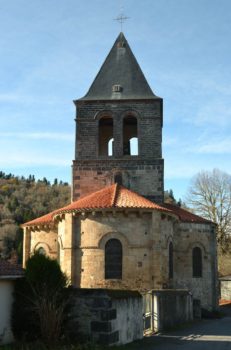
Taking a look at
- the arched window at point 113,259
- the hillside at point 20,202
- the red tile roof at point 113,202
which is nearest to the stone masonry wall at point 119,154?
the red tile roof at point 113,202

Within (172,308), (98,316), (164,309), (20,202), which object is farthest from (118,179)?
(20,202)

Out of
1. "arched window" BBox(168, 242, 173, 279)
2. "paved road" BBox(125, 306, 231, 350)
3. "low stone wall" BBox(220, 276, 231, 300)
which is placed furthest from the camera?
"low stone wall" BBox(220, 276, 231, 300)

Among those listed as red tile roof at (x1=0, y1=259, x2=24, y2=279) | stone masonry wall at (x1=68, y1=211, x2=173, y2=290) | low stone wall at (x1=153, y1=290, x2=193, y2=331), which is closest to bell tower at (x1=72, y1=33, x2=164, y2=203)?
stone masonry wall at (x1=68, y1=211, x2=173, y2=290)

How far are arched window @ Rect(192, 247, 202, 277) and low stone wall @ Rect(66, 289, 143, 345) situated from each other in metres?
11.6

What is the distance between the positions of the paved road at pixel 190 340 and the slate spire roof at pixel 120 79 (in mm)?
13407

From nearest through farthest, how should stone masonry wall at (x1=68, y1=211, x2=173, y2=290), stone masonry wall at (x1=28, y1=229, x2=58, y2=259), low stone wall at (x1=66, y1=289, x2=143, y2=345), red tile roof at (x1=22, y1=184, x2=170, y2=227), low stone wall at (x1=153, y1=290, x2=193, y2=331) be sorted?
low stone wall at (x1=66, y1=289, x2=143, y2=345) → low stone wall at (x1=153, y1=290, x2=193, y2=331) → stone masonry wall at (x1=68, y1=211, x2=173, y2=290) → red tile roof at (x1=22, y1=184, x2=170, y2=227) → stone masonry wall at (x1=28, y1=229, x2=58, y2=259)

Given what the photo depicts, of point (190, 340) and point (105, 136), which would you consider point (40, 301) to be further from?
point (105, 136)

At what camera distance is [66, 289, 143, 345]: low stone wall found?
40.5ft

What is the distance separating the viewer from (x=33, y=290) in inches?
493

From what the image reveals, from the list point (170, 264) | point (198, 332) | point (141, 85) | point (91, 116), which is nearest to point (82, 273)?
point (170, 264)

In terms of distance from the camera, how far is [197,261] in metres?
24.7

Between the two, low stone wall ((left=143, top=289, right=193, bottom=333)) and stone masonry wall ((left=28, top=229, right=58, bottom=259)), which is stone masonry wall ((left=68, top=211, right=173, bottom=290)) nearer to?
low stone wall ((left=143, top=289, right=193, bottom=333))

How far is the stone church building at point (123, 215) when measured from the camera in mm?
20109

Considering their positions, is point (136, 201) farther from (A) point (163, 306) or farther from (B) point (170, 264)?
(A) point (163, 306)
